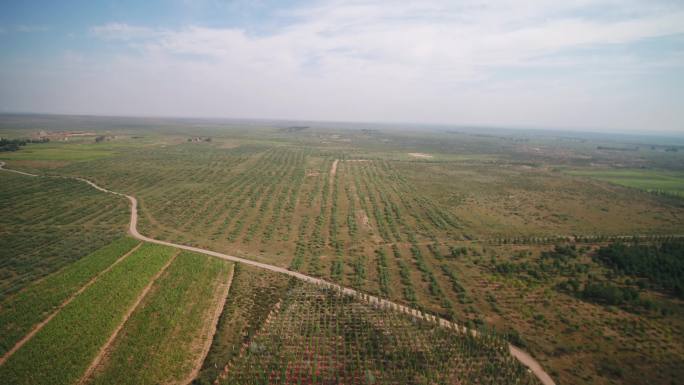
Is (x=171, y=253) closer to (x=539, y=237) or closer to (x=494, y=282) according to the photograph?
(x=494, y=282)

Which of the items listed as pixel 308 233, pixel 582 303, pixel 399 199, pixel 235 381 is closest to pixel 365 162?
pixel 399 199

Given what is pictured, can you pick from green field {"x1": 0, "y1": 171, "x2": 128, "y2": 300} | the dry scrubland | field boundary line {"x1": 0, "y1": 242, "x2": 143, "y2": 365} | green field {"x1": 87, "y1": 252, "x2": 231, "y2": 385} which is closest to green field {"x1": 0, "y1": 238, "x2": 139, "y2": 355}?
field boundary line {"x1": 0, "y1": 242, "x2": 143, "y2": 365}

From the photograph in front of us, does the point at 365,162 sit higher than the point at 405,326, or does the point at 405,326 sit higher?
the point at 365,162

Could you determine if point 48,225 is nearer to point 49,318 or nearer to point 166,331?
point 49,318

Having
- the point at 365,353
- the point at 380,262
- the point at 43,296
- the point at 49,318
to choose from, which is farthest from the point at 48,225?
the point at 365,353

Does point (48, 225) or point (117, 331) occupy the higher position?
point (48, 225)

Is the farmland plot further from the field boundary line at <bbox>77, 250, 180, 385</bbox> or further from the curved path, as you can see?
the field boundary line at <bbox>77, 250, 180, 385</bbox>
